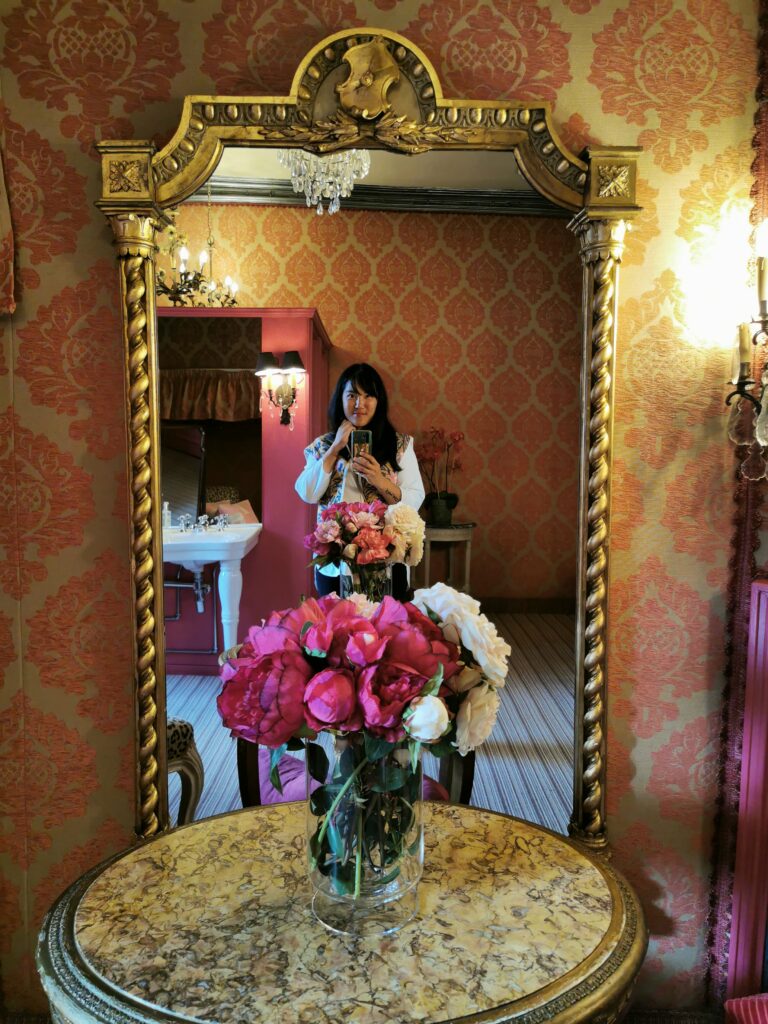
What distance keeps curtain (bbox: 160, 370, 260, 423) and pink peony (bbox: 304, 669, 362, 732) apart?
0.78m

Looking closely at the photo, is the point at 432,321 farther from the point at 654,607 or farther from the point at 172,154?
the point at 654,607

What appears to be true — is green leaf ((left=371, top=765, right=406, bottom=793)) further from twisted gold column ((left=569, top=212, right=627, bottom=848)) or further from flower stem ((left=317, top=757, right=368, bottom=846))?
twisted gold column ((left=569, top=212, right=627, bottom=848))

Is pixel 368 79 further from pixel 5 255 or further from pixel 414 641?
pixel 414 641

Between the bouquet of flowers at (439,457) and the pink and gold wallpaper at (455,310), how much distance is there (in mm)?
17

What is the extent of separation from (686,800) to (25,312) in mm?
1851

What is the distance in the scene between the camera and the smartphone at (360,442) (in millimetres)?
1559

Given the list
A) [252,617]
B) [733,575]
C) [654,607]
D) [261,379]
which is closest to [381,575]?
[252,617]

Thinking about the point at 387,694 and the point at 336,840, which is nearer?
the point at 387,694

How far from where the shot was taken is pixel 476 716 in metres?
0.96

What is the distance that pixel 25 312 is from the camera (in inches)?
62.8

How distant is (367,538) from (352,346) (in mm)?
413

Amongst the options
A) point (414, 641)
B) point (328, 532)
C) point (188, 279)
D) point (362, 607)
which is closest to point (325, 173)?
point (188, 279)

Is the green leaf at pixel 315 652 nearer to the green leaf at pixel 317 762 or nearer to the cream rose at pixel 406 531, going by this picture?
the green leaf at pixel 317 762

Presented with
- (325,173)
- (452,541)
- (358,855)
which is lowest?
(358,855)
